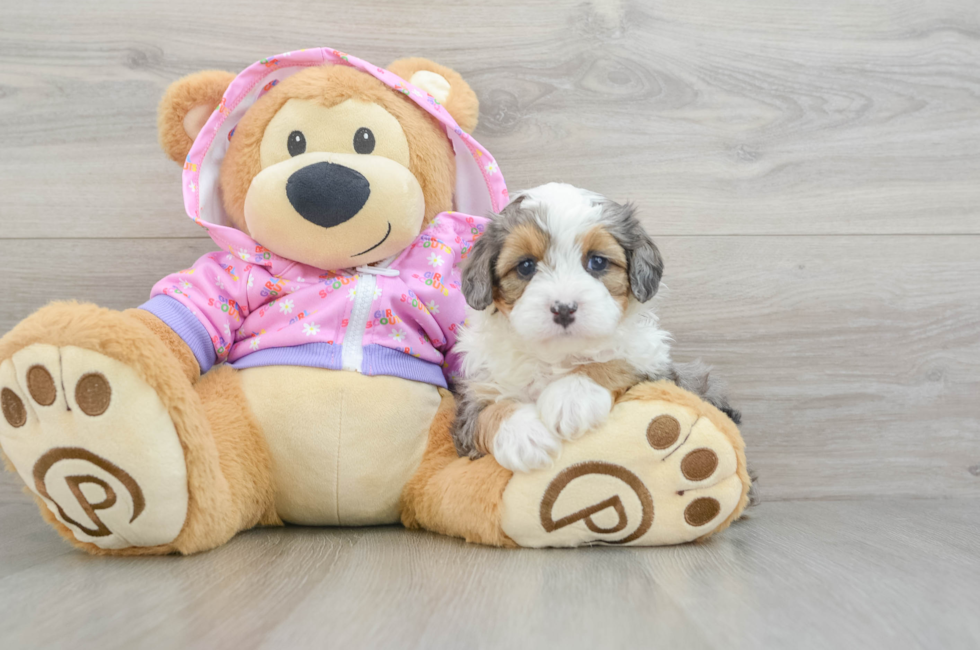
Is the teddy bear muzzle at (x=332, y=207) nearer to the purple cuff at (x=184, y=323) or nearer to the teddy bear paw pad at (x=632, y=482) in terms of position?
the purple cuff at (x=184, y=323)

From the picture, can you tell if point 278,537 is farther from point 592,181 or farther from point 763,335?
point 763,335

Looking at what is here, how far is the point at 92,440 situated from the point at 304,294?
491mm

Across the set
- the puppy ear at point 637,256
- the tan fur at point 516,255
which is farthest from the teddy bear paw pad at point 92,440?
the puppy ear at point 637,256

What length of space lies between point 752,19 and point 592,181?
0.59 metres

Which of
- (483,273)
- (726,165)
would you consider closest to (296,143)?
(483,273)

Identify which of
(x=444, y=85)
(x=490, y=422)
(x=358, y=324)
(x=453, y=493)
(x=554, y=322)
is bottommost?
(x=453, y=493)

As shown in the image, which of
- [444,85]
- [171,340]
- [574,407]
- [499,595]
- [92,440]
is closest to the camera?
[499,595]

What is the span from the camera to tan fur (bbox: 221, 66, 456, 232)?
1443 mm

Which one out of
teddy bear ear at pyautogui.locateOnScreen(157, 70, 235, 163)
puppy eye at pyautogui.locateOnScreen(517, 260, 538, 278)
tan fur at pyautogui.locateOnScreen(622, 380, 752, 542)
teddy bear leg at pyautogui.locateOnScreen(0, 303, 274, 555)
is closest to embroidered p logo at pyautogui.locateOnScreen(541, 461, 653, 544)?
tan fur at pyautogui.locateOnScreen(622, 380, 752, 542)

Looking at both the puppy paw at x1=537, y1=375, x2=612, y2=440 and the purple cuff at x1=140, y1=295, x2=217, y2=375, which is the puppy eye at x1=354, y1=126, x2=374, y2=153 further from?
the puppy paw at x1=537, y1=375, x2=612, y2=440

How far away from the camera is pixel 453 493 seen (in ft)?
4.29

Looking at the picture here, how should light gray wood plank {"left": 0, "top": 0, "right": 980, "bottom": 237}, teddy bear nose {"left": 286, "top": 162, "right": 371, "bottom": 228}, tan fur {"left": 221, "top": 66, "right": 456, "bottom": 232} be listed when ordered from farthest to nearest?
light gray wood plank {"left": 0, "top": 0, "right": 980, "bottom": 237} → tan fur {"left": 221, "top": 66, "right": 456, "bottom": 232} → teddy bear nose {"left": 286, "top": 162, "right": 371, "bottom": 228}

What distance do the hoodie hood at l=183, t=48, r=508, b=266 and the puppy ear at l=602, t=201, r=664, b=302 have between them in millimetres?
358

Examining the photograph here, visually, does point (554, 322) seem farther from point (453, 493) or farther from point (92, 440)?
point (92, 440)
